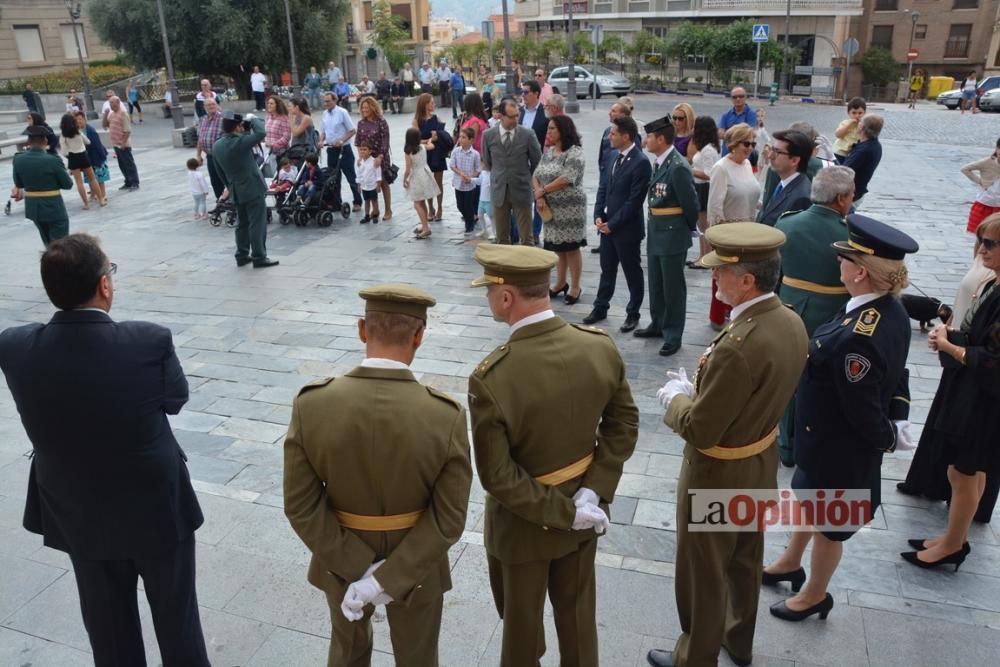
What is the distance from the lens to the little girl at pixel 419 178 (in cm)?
982

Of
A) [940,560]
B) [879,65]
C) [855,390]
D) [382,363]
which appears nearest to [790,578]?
[940,560]

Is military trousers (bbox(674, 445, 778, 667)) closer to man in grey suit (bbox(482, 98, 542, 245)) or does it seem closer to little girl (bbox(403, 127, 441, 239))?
man in grey suit (bbox(482, 98, 542, 245))

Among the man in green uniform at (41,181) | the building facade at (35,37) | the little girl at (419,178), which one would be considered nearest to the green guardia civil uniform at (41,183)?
the man in green uniform at (41,181)

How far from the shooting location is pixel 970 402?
11.3ft

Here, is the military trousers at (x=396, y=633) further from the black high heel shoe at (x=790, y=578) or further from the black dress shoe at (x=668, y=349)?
the black dress shoe at (x=668, y=349)

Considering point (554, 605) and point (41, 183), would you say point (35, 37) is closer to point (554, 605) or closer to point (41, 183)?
point (41, 183)

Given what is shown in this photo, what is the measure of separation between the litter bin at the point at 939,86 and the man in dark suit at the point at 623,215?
3929cm

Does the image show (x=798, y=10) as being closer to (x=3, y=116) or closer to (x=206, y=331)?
(x=3, y=116)

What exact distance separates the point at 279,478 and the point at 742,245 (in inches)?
126

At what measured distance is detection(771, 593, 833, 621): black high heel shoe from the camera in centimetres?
326

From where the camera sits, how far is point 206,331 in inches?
281

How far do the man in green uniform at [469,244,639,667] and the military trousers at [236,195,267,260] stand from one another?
6.96m

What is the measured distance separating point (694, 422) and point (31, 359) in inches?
90.3

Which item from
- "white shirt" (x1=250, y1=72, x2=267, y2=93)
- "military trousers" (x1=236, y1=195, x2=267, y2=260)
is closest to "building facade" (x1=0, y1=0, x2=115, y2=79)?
"white shirt" (x1=250, y1=72, x2=267, y2=93)
